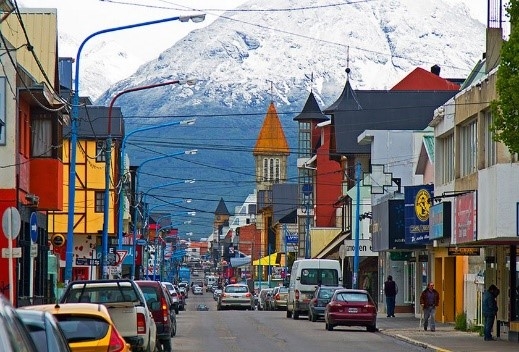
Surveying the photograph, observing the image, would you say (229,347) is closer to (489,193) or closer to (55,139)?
(489,193)

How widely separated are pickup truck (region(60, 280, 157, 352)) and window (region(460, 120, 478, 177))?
19267 millimetres

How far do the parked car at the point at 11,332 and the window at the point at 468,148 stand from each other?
33.5 metres

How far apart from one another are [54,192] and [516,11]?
24516 millimetres

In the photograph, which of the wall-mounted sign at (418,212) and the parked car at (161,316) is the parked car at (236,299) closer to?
the wall-mounted sign at (418,212)

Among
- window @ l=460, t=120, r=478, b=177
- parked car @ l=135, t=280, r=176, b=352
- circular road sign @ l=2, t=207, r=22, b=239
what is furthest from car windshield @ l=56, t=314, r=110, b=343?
window @ l=460, t=120, r=478, b=177

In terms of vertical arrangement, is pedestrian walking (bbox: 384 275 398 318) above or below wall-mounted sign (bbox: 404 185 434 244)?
below

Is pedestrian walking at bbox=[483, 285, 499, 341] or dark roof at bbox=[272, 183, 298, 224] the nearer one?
pedestrian walking at bbox=[483, 285, 499, 341]

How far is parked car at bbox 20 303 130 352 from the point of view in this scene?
1789 cm

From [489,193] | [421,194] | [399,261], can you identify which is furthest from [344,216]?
[489,193]

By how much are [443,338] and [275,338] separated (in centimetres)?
490

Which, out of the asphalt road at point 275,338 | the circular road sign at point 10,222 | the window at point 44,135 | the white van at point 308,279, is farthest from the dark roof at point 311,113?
the circular road sign at point 10,222

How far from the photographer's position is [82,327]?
18094 millimetres

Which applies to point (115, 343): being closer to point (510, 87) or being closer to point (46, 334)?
point (46, 334)

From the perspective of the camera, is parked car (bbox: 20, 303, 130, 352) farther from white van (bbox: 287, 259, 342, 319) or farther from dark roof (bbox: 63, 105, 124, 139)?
dark roof (bbox: 63, 105, 124, 139)
